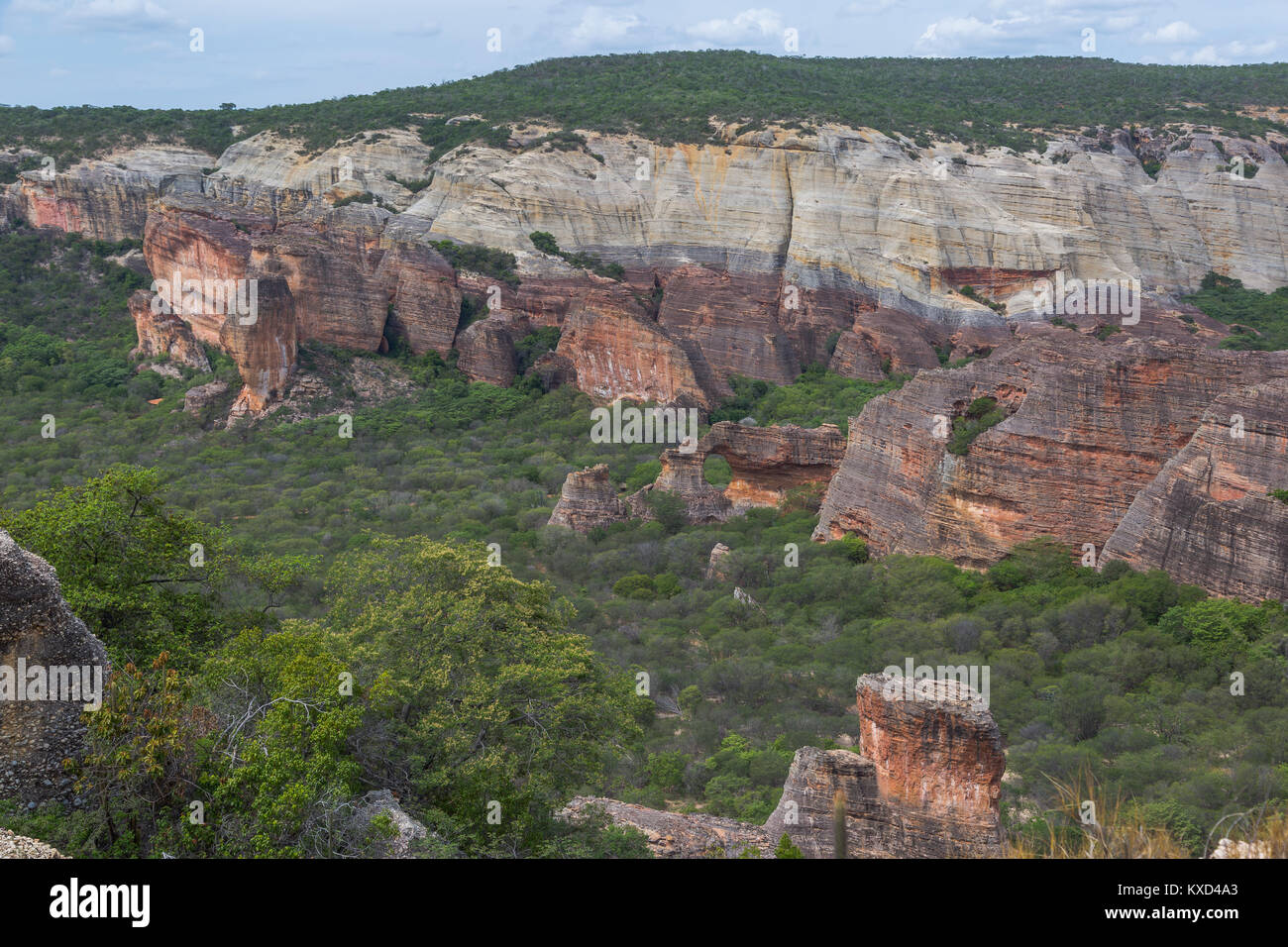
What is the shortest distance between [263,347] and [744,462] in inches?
782

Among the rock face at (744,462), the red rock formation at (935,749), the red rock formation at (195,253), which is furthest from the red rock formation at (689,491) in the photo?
the red rock formation at (195,253)

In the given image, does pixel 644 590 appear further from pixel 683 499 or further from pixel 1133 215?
pixel 1133 215

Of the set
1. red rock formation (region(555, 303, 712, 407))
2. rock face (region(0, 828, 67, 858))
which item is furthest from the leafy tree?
red rock formation (region(555, 303, 712, 407))

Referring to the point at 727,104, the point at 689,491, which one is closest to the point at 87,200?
the point at 727,104

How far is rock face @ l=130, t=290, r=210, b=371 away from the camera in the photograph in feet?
142

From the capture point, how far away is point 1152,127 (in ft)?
207

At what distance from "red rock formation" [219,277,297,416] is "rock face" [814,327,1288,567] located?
987 inches

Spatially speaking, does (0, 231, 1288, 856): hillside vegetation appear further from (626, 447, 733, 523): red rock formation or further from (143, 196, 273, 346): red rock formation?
(143, 196, 273, 346): red rock formation

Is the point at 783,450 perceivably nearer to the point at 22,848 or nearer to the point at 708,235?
the point at 708,235

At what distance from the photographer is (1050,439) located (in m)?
23.7
